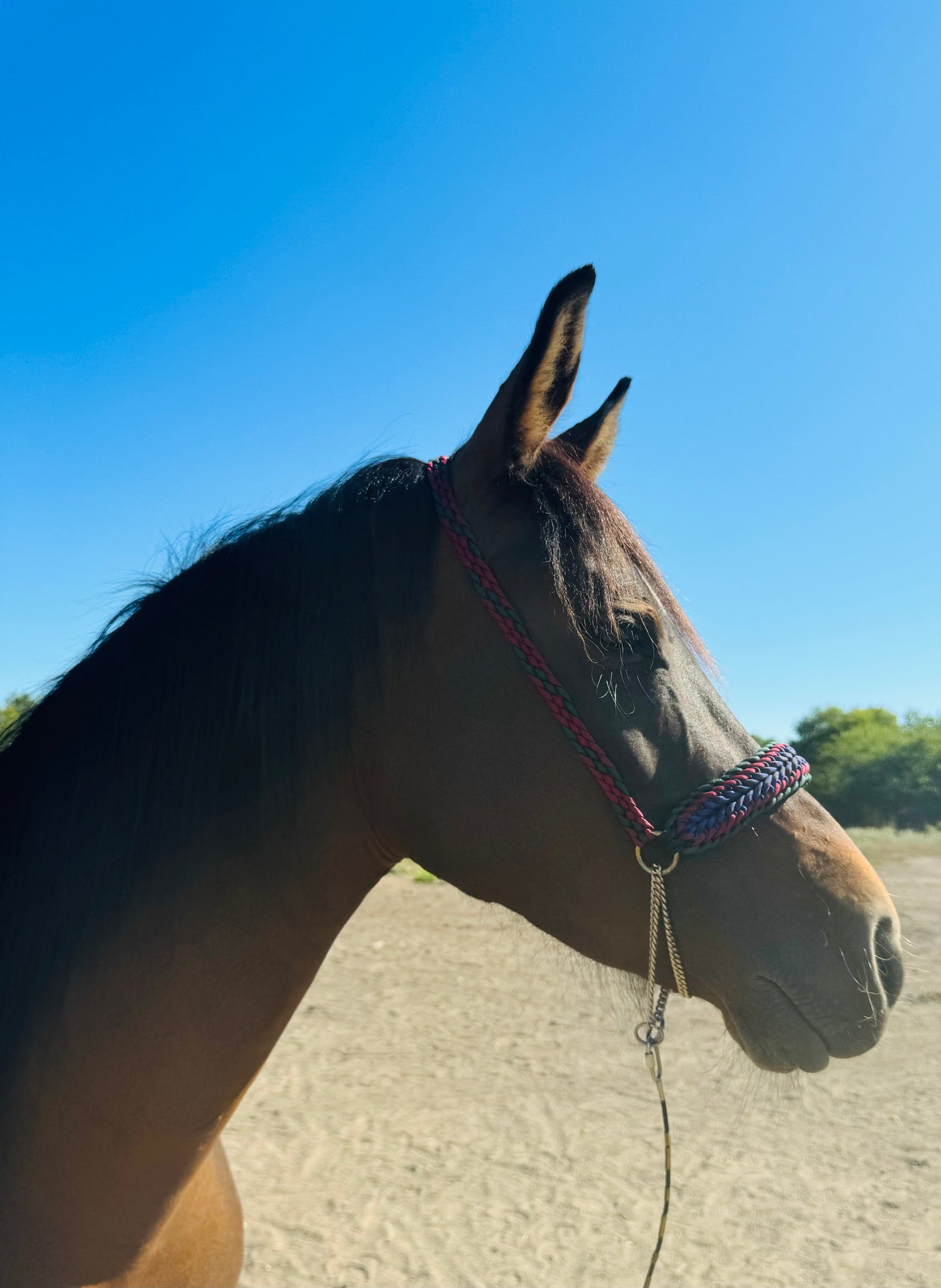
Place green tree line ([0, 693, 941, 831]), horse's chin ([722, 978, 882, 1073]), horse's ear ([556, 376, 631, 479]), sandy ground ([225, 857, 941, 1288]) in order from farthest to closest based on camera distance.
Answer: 1. green tree line ([0, 693, 941, 831])
2. sandy ground ([225, 857, 941, 1288])
3. horse's ear ([556, 376, 631, 479])
4. horse's chin ([722, 978, 882, 1073])

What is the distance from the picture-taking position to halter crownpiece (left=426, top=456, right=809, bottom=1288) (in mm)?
1496

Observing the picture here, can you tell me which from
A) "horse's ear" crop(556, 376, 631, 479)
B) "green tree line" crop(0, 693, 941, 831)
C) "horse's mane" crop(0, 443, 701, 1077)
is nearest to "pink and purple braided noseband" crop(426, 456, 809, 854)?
"horse's mane" crop(0, 443, 701, 1077)

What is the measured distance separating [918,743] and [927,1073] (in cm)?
2204

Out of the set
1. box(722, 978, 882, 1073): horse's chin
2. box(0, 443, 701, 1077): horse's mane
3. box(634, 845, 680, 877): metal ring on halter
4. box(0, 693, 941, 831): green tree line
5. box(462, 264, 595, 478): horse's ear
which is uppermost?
box(462, 264, 595, 478): horse's ear

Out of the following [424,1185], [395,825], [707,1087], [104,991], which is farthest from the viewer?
[707,1087]

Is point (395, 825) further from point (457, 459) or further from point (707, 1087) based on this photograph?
point (707, 1087)

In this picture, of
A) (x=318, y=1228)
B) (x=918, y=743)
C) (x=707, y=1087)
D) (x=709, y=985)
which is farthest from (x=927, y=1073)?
(x=918, y=743)

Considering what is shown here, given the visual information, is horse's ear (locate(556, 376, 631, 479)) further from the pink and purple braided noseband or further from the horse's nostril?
the horse's nostril

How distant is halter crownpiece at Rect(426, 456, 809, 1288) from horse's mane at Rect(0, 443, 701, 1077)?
4.7 inches

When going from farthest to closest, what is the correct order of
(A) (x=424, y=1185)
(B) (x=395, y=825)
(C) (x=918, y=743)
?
(C) (x=918, y=743), (A) (x=424, y=1185), (B) (x=395, y=825)

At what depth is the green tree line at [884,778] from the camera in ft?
82.2

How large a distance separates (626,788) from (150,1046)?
987 mm

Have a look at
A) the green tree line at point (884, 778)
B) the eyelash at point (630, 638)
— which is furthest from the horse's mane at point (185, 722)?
the green tree line at point (884, 778)

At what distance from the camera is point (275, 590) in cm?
167
